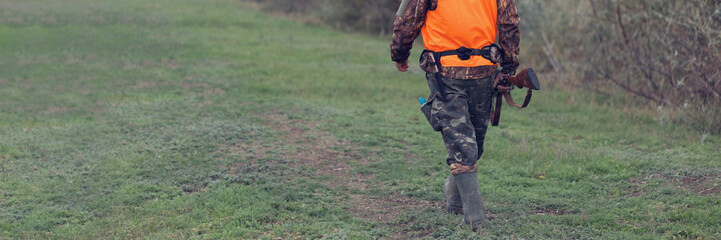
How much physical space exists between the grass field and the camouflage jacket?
1.14 m

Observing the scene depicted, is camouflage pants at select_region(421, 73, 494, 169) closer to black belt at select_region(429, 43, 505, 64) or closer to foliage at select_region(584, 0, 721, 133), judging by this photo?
black belt at select_region(429, 43, 505, 64)

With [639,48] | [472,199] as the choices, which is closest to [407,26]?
[472,199]

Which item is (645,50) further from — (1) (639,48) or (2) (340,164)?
(2) (340,164)

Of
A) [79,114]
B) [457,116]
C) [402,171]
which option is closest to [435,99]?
[457,116]

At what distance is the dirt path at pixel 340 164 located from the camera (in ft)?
18.9

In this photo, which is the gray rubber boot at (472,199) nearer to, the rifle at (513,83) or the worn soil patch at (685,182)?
the rifle at (513,83)

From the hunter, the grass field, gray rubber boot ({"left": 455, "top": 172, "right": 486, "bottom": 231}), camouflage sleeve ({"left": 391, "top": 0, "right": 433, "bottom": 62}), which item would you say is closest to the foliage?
the grass field

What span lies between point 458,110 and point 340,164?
2.52m

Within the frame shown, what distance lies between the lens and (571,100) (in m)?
11.3

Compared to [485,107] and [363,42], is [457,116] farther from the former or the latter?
[363,42]

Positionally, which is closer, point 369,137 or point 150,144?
point 150,144

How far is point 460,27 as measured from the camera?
4.85m

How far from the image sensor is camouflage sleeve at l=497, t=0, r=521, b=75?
5012mm

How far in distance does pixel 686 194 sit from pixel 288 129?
15.6ft
